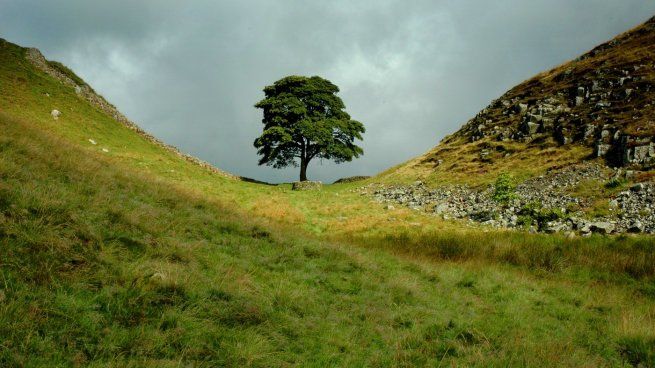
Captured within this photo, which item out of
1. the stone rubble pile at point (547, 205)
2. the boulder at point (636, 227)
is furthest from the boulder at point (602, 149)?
the boulder at point (636, 227)

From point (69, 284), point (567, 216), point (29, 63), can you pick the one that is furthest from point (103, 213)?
point (29, 63)

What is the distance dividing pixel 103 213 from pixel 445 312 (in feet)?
27.3

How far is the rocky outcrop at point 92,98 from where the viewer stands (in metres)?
39.4

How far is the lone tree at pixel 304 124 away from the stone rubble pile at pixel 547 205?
13.4m

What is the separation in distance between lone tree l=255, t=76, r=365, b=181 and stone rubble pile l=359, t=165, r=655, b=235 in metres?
13.4

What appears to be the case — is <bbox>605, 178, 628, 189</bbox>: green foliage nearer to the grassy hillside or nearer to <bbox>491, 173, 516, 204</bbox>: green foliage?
the grassy hillside

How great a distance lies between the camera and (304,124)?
1619 inches

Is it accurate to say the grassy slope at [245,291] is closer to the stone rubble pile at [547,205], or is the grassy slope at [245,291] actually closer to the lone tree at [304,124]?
the stone rubble pile at [547,205]

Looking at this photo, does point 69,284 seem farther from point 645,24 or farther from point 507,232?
point 645,24

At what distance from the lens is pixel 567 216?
1880 cm

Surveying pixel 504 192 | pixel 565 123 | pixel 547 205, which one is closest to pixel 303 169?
pixel 504 192

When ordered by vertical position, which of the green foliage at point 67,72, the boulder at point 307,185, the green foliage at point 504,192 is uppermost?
the green foliage at point 67,72

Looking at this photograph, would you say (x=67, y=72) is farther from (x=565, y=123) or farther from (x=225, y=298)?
(x=565, y=123)

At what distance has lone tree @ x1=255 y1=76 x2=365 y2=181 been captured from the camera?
41750 mm
